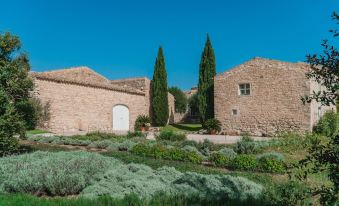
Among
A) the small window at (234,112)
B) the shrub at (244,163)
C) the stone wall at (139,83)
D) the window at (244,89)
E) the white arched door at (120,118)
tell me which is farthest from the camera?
the stone wall at (139,83)

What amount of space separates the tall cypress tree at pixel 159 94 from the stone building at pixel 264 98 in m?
5.87

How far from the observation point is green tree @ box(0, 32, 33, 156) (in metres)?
7.20

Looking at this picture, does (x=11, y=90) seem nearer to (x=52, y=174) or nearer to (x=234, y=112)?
(x=52, y=174)

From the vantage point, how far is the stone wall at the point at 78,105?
62.5ft

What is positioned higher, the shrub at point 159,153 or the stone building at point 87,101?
the stone building at point 87,101

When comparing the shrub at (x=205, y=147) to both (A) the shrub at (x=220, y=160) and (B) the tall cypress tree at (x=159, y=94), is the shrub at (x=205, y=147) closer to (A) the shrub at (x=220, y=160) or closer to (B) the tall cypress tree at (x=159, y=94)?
(A) the shrub at (x=220, y=160)

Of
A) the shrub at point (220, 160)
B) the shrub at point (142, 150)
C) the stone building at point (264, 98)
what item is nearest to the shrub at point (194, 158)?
the shrub at point (220, 160)

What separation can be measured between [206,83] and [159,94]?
474 cm

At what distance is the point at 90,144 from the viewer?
1191cm

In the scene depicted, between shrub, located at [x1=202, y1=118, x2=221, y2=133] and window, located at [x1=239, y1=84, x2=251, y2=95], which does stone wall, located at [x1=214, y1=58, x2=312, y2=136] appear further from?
shrub, located at [x1=202, y1=118, x2=221, y2=133]

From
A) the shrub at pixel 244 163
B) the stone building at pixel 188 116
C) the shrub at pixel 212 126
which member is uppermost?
the stone building at pixel 188 116

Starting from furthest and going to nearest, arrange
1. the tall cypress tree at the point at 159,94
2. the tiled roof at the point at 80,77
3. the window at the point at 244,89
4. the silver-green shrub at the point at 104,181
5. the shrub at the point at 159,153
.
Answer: the tall cypress tree at the point at 159,94, the window at the point at 244,89, the tiled roof at the point at 80,77, the shrub at the point at 159,153, the silver-green shrub at the point at 104,181

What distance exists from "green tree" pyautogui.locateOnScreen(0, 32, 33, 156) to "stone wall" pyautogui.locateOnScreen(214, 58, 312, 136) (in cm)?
1462

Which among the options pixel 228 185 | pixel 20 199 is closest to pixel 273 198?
pixel 228 185
